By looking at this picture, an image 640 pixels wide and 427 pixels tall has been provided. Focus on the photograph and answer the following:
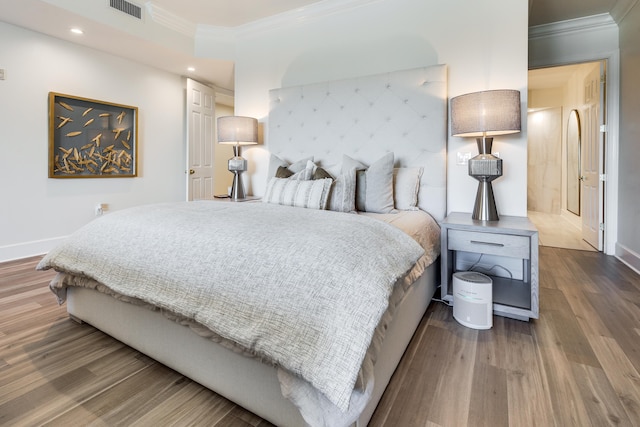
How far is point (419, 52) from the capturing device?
9.16 ft

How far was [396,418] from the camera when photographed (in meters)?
1.20

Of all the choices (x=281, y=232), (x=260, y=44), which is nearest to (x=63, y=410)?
(x=281, y=232)

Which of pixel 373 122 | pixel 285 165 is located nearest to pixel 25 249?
pixel 285 165

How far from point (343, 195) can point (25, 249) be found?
138 inches

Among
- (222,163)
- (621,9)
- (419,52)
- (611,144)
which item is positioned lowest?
(611,144)

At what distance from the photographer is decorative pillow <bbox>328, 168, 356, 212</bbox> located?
2.35 metres

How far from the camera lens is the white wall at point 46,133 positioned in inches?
126

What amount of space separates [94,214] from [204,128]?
1.87m

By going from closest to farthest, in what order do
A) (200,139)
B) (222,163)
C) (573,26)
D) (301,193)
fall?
(301,193)
(573,26)
(200,139)
(222,163)

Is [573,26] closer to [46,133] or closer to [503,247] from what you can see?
[503,247]

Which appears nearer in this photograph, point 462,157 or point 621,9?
point 462,157

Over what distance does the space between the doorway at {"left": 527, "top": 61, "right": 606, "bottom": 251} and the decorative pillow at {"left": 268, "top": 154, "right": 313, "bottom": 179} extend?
337 centimetres

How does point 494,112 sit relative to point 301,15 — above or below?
below

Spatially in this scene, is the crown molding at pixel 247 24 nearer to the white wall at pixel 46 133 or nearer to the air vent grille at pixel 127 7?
the air vent grille at pixel 127 7
